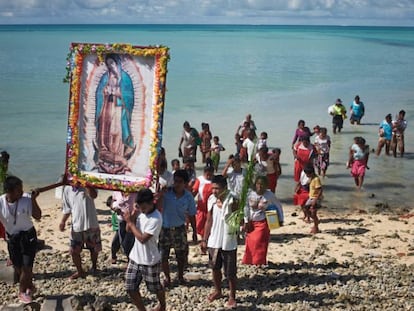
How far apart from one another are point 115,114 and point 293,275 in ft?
11.4

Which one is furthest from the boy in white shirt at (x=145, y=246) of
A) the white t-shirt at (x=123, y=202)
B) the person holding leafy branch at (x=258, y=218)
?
the person holding leafy branch at (x=258, y=218)

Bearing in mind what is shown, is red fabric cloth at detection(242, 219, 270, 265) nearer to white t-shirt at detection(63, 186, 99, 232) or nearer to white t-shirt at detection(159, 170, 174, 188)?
white t-shirt at detection(159, 170, 174, 188)

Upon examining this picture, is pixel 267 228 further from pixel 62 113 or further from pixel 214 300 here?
pixel 62 113

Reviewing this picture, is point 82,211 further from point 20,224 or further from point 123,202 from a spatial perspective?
point 20,224

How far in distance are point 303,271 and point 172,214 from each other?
2.24 meters

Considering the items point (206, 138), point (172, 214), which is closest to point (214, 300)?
point (172, 214)

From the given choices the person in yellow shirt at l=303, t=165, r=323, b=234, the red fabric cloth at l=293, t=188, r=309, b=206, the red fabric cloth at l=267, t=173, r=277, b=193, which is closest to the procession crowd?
the person in yellow shirt at l=303, t=165, r=323, b=234

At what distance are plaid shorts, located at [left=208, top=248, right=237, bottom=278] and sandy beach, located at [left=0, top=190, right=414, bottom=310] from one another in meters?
0.46

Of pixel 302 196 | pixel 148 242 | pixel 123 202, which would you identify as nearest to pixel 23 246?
pixel 123 202

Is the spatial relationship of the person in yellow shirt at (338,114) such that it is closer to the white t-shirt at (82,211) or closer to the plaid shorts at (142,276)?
the white t-shirt at (82,211)

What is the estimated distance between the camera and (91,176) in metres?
7.42

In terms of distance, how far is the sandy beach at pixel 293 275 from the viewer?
775 cm

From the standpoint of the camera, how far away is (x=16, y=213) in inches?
290

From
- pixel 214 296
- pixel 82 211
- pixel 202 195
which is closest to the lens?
pixel 214 296
